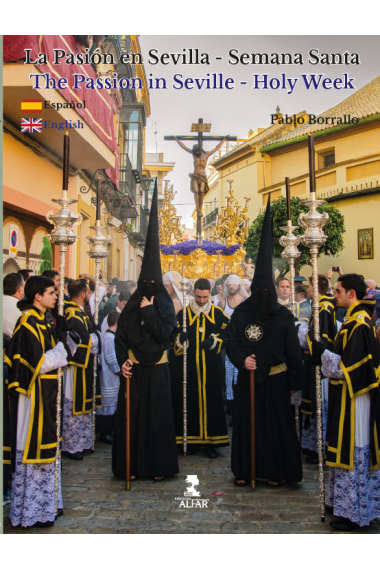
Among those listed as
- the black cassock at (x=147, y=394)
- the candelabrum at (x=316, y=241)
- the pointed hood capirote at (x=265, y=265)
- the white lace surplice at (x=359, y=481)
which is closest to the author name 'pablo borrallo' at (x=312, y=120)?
the pointed hood capirote at (x=265, y=265)

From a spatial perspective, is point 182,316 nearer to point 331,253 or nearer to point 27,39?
point 331,253

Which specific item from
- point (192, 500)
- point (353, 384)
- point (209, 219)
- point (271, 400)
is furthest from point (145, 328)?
point (209, 219)

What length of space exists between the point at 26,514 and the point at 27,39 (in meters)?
3.66

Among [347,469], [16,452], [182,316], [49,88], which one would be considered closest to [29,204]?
[49,88]

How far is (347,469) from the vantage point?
10.5 ft

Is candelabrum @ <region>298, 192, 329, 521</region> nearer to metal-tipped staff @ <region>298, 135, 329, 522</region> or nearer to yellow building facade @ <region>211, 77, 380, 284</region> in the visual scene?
metal-tipped staff @ <region>298, 135, 329, 522</region>

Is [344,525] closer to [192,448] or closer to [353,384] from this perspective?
[353,384]

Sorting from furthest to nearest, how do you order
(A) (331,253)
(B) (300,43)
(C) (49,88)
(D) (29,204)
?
(A) (331,253) < (D) (29,204) < (C) (49,88) < (B) (300,43)

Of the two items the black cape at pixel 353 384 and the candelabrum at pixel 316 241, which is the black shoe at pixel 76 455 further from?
the black cape at pixel 353 384

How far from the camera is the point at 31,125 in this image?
14.1 feet

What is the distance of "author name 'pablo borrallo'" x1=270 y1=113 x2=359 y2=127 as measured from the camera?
406 centimetres

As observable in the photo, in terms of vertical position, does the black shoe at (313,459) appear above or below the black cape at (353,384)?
below

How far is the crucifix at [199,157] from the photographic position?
486 cm

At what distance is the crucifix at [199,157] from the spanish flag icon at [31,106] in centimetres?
127
